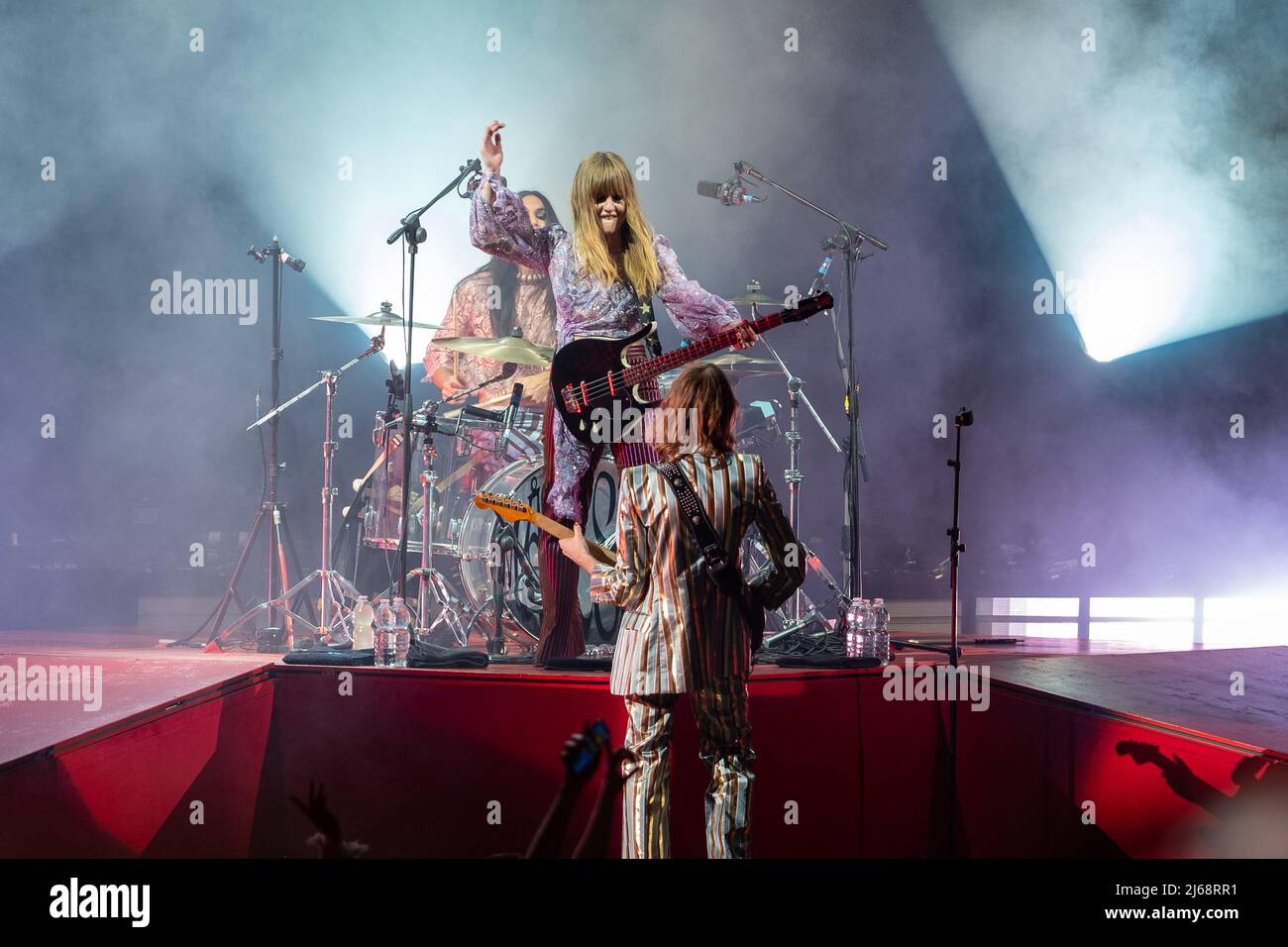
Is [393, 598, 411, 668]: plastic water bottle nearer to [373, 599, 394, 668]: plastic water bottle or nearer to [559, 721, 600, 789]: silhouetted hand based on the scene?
[373, 599, 394, 668]: plastic water bottle

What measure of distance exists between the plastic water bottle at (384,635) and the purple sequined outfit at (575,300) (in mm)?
928

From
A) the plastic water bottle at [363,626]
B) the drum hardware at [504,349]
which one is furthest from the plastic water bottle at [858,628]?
the plastic water bottle at [363,626]

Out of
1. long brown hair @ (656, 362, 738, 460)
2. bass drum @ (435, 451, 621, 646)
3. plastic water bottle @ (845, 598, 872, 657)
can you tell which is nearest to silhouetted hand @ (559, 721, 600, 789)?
long brown hair @ (656, 362, 738, 460)

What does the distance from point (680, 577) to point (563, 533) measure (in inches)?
14.1

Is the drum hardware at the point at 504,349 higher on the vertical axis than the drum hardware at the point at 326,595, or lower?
higher

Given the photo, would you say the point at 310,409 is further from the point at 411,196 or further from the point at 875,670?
the point at 875,670

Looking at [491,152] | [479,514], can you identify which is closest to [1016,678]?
[479,514]

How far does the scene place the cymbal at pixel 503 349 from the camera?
5.50m

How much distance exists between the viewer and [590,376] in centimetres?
380

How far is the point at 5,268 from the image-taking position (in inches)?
261

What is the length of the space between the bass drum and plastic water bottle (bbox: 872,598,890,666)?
1.22 m

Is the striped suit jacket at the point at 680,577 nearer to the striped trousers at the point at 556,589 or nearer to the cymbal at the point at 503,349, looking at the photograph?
the striped trousers at the point at 556,589

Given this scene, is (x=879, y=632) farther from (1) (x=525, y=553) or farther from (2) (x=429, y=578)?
(2) (x=429, y=578)

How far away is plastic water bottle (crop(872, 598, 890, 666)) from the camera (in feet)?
14.9
